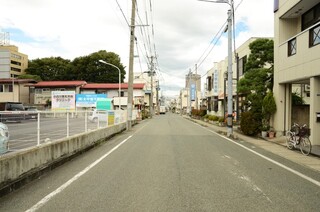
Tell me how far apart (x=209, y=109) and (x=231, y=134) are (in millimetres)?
33217

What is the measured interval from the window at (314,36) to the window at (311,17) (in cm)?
208

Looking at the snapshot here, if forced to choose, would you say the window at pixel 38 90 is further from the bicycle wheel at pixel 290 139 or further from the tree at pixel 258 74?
the bicycle wheel at pixel 290 139

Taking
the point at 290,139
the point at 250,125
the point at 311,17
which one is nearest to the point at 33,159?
the point at 290,139

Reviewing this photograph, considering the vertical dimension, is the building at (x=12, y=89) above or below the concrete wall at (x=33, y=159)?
above

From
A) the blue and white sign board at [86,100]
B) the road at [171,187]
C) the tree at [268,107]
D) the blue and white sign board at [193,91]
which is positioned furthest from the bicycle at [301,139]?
the blue and white sign board at [193,91]

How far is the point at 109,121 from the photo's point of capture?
20.7 m

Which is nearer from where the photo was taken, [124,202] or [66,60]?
[124,202]

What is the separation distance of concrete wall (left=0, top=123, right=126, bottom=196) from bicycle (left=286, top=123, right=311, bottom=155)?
28.6 feet

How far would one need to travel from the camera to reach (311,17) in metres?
17.3

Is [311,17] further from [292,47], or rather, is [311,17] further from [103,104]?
[103,104]

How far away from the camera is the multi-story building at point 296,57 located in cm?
1416

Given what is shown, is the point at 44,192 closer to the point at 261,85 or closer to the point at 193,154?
the point at 193,154

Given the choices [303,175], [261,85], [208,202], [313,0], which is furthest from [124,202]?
[261,85]

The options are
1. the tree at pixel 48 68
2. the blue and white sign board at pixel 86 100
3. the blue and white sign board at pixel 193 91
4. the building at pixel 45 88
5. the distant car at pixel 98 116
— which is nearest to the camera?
the distant car at pixel 98 116
